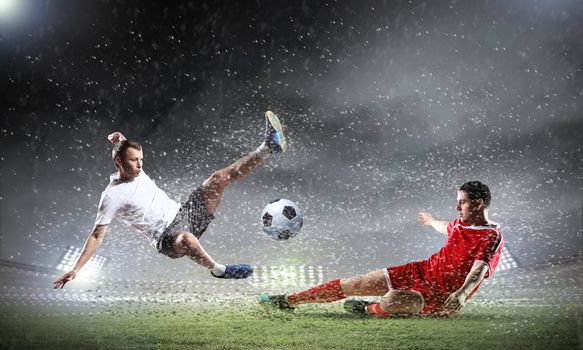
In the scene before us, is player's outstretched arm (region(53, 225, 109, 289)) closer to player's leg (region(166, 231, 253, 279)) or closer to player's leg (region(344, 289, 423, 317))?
player's leg (region(166, 231, 253, 279))

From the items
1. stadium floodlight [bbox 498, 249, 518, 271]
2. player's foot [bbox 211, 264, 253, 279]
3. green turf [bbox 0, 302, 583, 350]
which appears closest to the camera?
green turf [bbox 0, 302, 583, 350]

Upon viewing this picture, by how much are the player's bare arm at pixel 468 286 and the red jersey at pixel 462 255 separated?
114 millimetres

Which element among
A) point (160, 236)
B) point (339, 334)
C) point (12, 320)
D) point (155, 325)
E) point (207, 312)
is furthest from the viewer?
point (207, 312)

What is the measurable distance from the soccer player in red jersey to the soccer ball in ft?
4.06

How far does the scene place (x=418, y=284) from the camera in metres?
5.86

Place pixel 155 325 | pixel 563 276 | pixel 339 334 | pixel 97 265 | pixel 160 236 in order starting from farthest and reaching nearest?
1. pixel 97 265
2. pixel 563 276
3. pixel 160 236
4. pixel 155 325
5. pixel 339 334

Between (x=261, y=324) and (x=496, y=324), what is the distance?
320 cm

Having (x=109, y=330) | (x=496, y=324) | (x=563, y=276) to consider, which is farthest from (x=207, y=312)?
(x=563, y=276)

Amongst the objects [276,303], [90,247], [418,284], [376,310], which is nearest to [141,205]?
[90,247]

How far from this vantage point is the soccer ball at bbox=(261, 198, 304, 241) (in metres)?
7.20

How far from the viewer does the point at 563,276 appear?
17344mm

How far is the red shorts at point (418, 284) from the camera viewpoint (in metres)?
5.75

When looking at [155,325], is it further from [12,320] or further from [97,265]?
[97,265]

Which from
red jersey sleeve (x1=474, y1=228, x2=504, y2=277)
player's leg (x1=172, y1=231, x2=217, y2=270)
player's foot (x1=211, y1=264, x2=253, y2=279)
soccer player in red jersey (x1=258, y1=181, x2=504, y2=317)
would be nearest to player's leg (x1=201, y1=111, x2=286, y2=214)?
player's leg (x1=172, y1=231, x2=217, y2=270)
